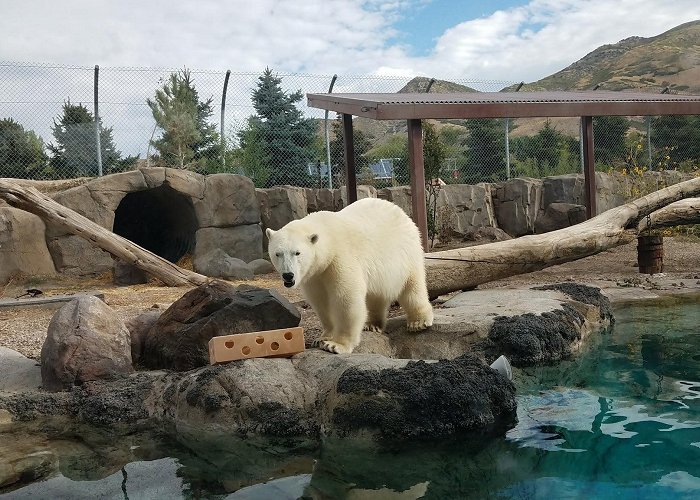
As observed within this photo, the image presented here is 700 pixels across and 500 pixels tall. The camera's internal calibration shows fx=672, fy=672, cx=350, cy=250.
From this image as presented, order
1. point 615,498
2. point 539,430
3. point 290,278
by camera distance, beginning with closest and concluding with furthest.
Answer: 1. point 615,498
2. point 539,430
3. point 290,278

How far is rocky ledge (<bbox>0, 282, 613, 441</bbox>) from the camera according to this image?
3.60 m

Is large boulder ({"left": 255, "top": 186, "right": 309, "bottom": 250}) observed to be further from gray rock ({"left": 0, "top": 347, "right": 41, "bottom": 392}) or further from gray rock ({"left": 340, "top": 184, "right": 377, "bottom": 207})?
gray rock ({"left": 0, "top": 347, "right": 41, "bottom": 392})

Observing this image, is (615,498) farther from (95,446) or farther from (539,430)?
(95,446)

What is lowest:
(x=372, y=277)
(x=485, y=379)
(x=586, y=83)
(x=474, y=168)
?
(x=485, y=379)

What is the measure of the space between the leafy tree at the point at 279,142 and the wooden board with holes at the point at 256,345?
810 cm

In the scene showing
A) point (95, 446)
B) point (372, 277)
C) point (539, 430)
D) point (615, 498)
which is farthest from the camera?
point (372, 277)

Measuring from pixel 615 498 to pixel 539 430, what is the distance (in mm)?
816

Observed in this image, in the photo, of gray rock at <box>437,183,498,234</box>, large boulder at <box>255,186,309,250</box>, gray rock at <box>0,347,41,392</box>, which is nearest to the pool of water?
gray rock at <box>0,347,41,392</box>

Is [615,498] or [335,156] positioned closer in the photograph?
[615,498]

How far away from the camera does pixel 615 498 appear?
8.89 ft

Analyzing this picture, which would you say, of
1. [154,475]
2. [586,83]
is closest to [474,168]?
[154,475]

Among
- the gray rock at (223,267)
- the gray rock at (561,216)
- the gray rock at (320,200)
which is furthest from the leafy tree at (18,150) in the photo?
the gray rock at (561,216)

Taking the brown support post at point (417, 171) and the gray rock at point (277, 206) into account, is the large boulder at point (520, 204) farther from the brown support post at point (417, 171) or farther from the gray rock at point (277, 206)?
the brown support post at point (417, 171)

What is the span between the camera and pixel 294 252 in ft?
13.5
